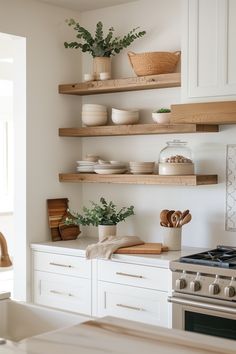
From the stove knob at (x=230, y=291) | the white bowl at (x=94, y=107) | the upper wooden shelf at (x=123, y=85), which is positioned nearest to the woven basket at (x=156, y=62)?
the upper wooden shelf at (x=123, y=85)

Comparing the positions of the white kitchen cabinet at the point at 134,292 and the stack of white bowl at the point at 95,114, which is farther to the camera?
the stack of white bowl at the point at 95,114

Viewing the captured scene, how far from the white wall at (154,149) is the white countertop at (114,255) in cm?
25

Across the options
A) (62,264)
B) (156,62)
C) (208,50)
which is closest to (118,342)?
(208,50)

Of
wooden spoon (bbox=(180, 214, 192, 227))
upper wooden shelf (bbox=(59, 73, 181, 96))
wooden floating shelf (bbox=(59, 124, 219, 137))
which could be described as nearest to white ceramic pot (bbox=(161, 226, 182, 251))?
wooden spoon (bbox=(180, 214, 192, 227))

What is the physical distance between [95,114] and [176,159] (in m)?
0.87

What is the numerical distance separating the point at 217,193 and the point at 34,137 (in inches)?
55.9

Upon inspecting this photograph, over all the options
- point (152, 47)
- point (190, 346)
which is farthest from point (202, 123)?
point (190, 346)

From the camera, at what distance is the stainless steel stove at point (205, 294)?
11.4 feet

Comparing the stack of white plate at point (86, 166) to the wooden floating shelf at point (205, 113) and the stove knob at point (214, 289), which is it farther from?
the stove knob at point (214, 289)

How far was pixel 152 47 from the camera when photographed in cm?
458

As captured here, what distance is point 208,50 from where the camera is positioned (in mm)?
3895

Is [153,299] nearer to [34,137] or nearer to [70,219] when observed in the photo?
[70,219]

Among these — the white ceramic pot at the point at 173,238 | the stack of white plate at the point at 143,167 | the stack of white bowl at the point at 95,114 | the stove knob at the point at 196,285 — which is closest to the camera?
the stove knob at the point at 196,285

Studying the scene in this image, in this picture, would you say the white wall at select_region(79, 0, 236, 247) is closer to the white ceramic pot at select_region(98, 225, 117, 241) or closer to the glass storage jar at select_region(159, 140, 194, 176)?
the glass storage jar at select_region(159, 140, 194, 176)
